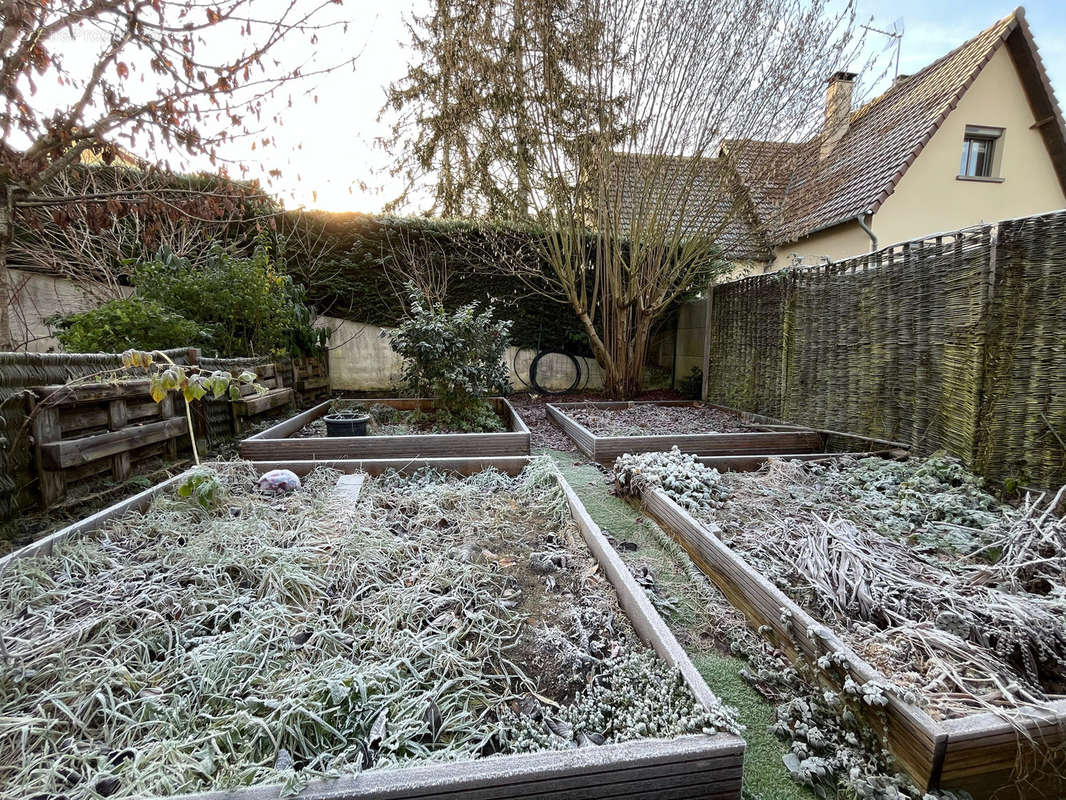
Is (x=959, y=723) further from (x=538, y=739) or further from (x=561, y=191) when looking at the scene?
(x=561, y=191)

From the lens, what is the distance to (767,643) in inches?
60.2

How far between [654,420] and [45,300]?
22.1 feet

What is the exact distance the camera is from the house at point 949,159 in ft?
21.1

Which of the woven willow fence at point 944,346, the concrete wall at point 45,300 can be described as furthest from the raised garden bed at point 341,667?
the concrete wall at point 45,300

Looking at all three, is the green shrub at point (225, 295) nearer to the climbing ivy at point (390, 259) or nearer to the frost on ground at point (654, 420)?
the climbing ivy at point (390, 259)

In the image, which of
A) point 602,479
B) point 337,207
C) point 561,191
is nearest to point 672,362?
point 561,191

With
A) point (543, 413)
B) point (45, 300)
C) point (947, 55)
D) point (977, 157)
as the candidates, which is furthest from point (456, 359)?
point (947, 55)

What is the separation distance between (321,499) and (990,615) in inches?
106

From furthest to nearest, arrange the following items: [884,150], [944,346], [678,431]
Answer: [884,150] < [678,431] < [944,346]

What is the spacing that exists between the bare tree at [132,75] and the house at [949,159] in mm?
5691

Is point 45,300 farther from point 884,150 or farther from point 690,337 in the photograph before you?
point 884,150

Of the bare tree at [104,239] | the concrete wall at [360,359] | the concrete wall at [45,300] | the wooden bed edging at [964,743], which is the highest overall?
the bare tree at [104,239]

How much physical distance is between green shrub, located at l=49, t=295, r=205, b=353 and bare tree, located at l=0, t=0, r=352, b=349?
60cm

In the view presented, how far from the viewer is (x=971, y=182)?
23.0 feet
